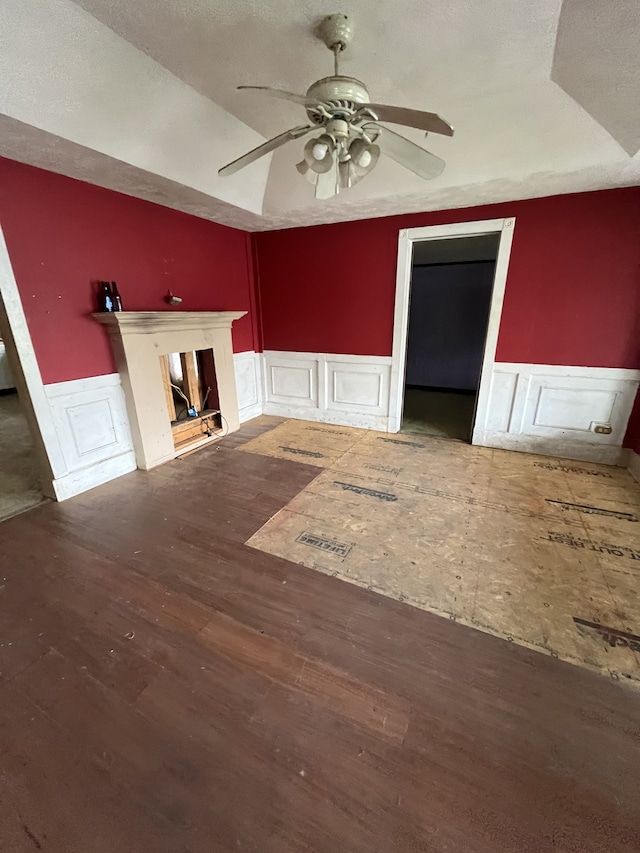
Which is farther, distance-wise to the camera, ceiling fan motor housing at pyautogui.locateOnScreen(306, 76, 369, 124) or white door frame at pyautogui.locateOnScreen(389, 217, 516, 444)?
white door frame at pyautogui.locateOnScreen(389, 217, 516, 444)

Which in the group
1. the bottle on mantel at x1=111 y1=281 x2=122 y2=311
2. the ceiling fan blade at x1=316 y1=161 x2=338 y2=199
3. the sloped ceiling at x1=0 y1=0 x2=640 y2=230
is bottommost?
the bottle on mantel at x1=111 y1=281 x2=122 y2=311

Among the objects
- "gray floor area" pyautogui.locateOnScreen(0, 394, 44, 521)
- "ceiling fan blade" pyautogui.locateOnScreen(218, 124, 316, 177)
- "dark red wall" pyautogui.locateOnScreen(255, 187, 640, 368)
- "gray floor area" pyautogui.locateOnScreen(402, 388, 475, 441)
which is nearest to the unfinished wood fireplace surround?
"gray floor area" pyautogui.locateOnScreen(0, 394, 44, 521)

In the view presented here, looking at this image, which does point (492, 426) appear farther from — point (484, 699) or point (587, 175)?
point (484, 699)

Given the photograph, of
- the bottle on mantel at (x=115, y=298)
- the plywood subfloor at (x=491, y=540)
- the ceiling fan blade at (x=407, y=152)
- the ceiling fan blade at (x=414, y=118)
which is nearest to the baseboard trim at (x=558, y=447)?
the plywood subfloor at (x=491, y=540)

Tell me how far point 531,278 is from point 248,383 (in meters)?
3.52

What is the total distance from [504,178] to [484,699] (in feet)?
11.3

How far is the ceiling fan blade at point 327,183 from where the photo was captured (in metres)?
1.95

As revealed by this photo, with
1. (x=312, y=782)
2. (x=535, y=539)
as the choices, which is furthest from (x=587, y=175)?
(x=312, y=782)

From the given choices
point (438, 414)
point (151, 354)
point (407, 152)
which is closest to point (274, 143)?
point (407, 152)

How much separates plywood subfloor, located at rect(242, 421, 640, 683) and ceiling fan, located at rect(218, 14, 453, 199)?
2163 mm

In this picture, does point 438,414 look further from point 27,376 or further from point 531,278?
point 27,376

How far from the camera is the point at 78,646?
1.62m

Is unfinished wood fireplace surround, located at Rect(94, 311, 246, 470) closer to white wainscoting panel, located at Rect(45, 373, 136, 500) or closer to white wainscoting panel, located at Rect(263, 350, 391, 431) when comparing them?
white wainscoting panel, located at Rect(45, 373, 136, 500)

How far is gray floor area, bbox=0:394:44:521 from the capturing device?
2814 mm
